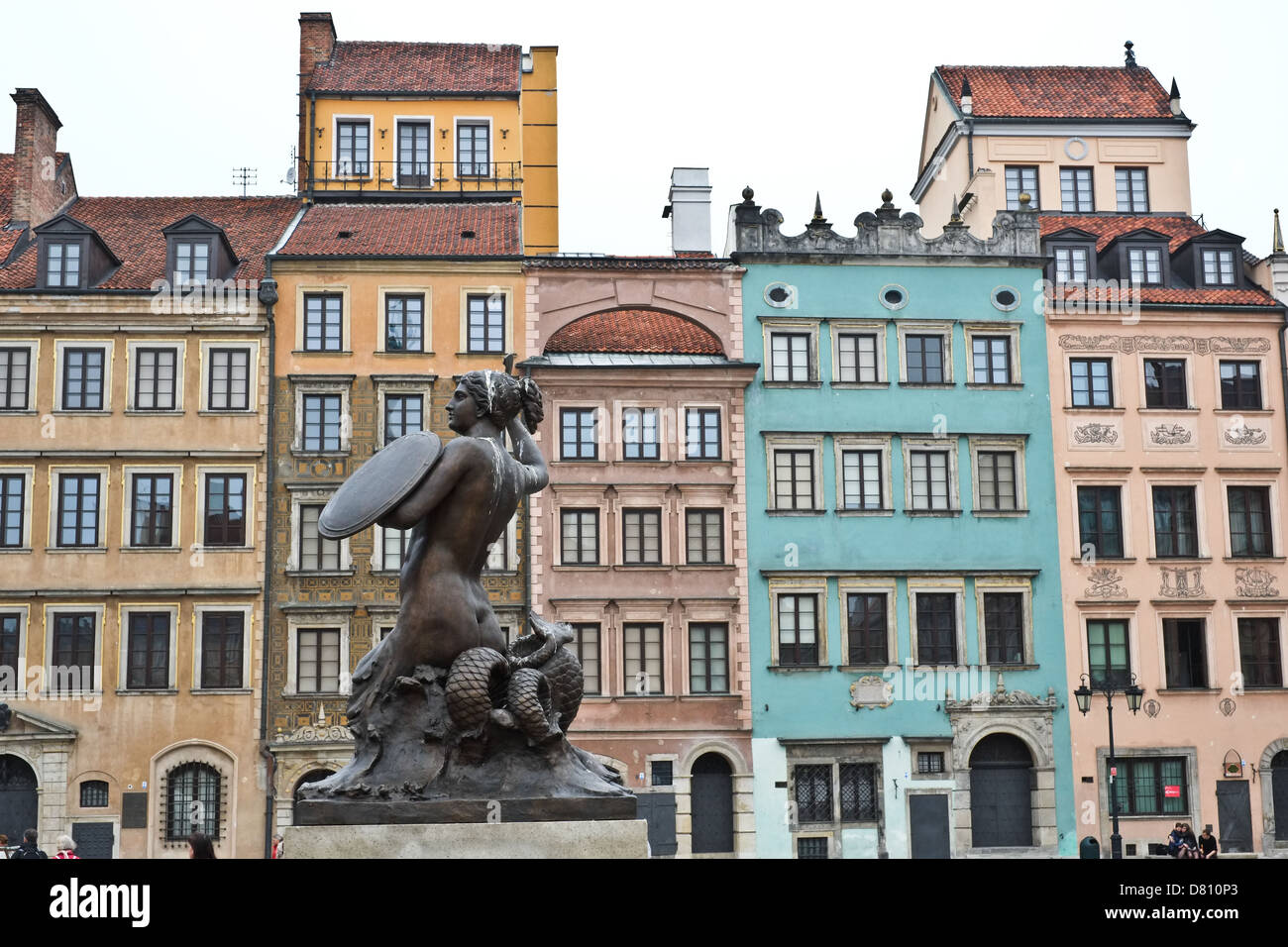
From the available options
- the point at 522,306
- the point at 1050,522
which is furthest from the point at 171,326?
the point at 1050,522

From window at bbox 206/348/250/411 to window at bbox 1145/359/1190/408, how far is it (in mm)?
22368

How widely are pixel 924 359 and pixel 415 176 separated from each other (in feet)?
49.6

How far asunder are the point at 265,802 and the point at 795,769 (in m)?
12.2

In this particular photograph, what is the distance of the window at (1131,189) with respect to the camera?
46.5 meters

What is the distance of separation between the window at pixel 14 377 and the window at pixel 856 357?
19.6 m

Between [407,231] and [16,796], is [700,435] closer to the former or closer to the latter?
[407,231]

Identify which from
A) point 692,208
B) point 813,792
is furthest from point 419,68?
point 813,792

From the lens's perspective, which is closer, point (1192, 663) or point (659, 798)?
point (659, 798)

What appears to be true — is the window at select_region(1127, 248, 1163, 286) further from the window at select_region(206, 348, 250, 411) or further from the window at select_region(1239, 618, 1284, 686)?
the window at select_region(206, 348, 250, 411)

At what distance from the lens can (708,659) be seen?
127ft

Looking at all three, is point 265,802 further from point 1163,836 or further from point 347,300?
point 1163,836

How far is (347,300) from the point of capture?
39750 millimetres

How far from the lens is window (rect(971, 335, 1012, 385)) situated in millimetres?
40906

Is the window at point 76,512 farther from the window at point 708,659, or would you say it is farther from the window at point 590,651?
the window at point 708,659
